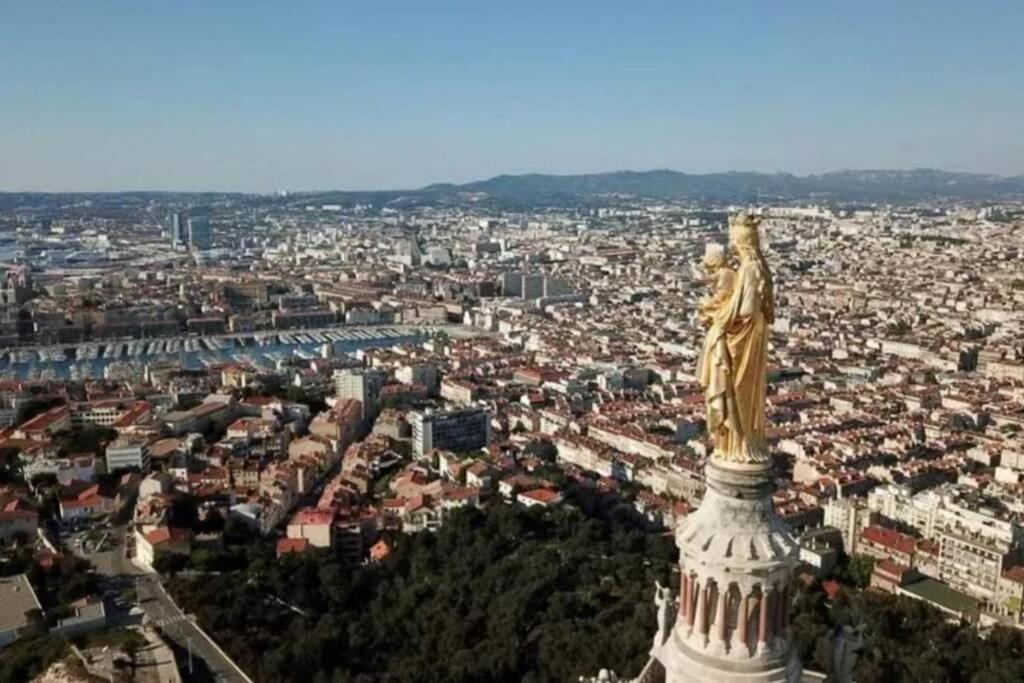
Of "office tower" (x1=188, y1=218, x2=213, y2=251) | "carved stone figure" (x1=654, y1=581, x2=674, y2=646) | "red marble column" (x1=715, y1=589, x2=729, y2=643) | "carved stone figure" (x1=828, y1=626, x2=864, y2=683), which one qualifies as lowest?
"office tower" (x1=188, y1=218, x2=213, y2=251)

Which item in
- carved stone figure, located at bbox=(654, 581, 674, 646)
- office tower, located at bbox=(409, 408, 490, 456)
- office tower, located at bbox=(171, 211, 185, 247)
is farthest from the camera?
office tower, located at bbox=(171, 211, 185, 247)

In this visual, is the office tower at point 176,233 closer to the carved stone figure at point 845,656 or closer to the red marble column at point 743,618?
the carved stone figure at point 845,656

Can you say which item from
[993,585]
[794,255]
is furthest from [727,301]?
[794,255]

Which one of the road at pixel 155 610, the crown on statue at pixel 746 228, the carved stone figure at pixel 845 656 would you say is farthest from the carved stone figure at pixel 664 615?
the road at pixel 155 610

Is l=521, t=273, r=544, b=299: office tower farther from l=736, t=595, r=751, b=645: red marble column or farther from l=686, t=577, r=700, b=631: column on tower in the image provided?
l=736, t=595, r=751, b=645: red marble column

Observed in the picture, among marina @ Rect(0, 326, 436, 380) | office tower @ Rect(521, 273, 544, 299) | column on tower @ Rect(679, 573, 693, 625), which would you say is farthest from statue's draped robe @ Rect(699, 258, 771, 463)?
office tower @ Rect(521, 273, 544, 299)

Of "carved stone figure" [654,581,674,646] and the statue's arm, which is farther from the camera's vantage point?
"carved stone figure" [654,581,674,646]
